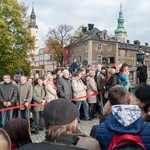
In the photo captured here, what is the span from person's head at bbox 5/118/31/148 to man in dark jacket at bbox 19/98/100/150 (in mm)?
1074

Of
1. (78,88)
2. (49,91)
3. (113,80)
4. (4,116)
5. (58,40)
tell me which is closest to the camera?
(4,116)

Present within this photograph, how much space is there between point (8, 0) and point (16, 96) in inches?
1056

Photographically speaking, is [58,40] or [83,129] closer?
[83,129]

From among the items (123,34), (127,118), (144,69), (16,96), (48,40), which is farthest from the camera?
(123,34)

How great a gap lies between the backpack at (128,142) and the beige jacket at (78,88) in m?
8.02

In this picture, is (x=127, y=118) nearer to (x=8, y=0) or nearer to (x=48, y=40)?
(x=8, y=0)

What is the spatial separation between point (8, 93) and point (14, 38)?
24447 millimetres

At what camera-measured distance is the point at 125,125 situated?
2725 mm

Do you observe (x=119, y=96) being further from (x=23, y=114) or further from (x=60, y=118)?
(x=23, y=114)

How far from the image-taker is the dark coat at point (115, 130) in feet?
8.96

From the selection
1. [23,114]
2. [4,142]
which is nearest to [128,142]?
[4,142]

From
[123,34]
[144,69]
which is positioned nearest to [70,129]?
[144,69]

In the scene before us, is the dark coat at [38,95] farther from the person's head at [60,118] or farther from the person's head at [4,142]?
the person's head at [60,118]

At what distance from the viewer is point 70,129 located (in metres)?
2.55
